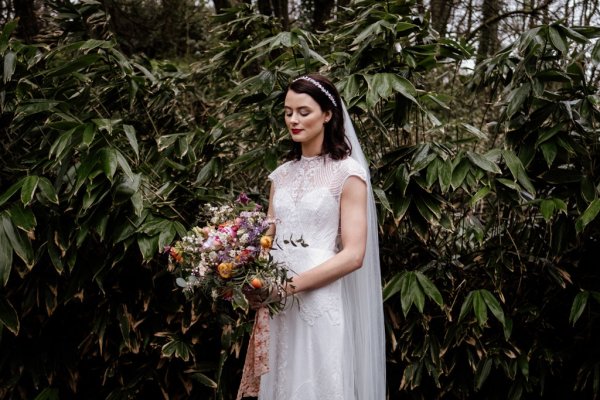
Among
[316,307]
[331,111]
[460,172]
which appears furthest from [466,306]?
[331,111]

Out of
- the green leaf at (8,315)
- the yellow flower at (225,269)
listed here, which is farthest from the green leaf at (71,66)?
the yellow flower at (225,269)

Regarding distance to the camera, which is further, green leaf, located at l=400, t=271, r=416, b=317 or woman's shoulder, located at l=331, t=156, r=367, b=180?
green leaf, located at l=400, t=271, r=416, b=317

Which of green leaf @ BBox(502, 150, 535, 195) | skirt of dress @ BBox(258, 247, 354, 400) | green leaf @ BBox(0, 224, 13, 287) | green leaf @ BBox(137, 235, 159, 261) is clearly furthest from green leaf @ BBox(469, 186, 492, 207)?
green leaf @ BBox(0, 224, 13, 287)

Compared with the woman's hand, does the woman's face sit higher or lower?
higher

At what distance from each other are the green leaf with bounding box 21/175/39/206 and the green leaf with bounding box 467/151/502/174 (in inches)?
69.7

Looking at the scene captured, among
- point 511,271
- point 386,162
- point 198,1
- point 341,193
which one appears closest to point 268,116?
point 386,162

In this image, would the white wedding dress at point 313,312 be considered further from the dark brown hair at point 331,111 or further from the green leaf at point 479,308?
the green leaf at point 479,308

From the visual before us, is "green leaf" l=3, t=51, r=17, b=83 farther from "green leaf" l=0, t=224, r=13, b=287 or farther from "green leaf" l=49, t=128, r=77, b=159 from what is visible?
"green leaf" l=0, t=224, r=13, b=287

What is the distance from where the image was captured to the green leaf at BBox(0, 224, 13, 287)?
226 cm

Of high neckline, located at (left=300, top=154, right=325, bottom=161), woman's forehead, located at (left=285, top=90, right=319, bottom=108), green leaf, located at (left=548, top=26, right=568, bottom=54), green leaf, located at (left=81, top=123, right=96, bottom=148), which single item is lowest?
high neckline, located at (left=300, top=154, right=325, bottom=161)

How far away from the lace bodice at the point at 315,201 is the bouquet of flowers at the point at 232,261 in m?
0.25

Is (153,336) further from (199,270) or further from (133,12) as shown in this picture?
(133,12)

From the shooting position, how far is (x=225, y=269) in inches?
63.9

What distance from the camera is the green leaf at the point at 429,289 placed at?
2.43 meters
